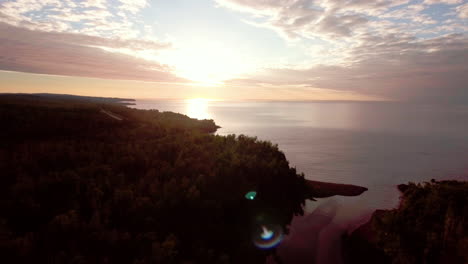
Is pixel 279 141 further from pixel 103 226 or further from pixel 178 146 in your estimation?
pixel 103 226

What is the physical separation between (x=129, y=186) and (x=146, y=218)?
3230 millimetres

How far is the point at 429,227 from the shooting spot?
67.6ft

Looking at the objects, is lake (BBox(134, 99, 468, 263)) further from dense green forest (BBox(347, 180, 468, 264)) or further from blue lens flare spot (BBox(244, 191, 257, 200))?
blue lens flare spot (BBox(244, 191, 257, 200))

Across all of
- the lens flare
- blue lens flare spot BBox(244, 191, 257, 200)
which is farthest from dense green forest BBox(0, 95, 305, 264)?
the lens flare

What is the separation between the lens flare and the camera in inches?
750

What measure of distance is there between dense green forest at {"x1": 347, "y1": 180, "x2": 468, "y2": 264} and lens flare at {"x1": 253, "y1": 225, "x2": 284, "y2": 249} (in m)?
9.30

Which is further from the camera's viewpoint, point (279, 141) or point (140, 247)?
point (279, 141)

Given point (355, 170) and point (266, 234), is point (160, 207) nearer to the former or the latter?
point (266, 234)

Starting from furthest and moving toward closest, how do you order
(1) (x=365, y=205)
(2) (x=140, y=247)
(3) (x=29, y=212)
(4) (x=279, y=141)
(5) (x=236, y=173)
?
(4) (x=279, y=141), (1) (x=365, y=205), (5) (x=236, y=173), (3) (x=29, y=212), (2) (x=140, y=247)

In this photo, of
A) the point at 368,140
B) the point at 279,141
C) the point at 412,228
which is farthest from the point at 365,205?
the point at 368,140

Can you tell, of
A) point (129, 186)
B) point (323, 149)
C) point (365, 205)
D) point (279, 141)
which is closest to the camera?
point (129, 186)

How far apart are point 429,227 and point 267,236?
12.9 metres

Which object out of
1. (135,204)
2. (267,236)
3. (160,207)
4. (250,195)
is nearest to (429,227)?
(267,236)

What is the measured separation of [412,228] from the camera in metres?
21.1
